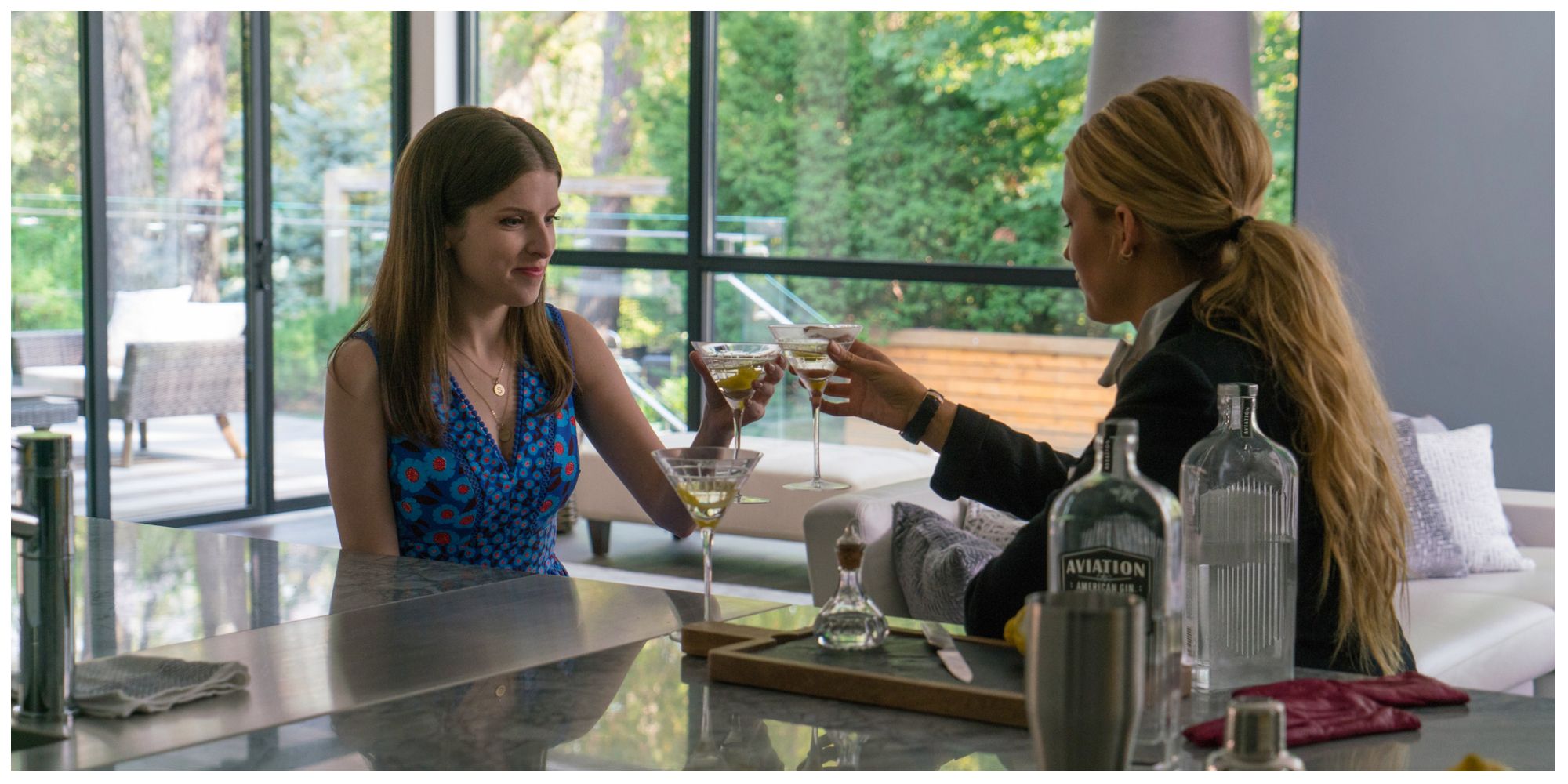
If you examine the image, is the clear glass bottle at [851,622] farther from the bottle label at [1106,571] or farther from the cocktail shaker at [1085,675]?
the cocktail shaker at [1085,675]

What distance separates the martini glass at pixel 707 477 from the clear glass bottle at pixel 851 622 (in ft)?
0.43

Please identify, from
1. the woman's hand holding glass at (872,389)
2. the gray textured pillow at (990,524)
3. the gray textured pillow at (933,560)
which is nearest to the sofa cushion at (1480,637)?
the gray textured pillow at (990,524)

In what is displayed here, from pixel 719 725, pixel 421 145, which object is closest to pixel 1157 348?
pixel 719 725

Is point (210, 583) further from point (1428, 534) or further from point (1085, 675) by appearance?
point (1428, 534)

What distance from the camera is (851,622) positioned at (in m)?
1.46

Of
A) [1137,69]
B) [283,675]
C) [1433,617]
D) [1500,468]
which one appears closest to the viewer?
[283,675]

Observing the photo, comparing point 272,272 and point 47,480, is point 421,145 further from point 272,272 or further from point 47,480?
point 272,272

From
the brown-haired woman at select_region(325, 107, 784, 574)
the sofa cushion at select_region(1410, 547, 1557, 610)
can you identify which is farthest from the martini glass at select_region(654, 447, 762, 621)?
the sofa cushion at select_region(1410, 547, 1557, 610)

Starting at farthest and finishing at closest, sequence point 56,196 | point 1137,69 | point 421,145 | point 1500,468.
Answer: point 56,196 < point 1500,468 < point 1137,69 < point 421,145

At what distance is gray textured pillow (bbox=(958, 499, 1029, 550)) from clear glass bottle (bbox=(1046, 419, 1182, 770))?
7.27 feet

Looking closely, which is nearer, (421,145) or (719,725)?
(719,725)

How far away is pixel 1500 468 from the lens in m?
5.63

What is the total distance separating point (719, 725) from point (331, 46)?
21.7 feet

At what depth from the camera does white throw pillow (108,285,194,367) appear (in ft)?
21.2
